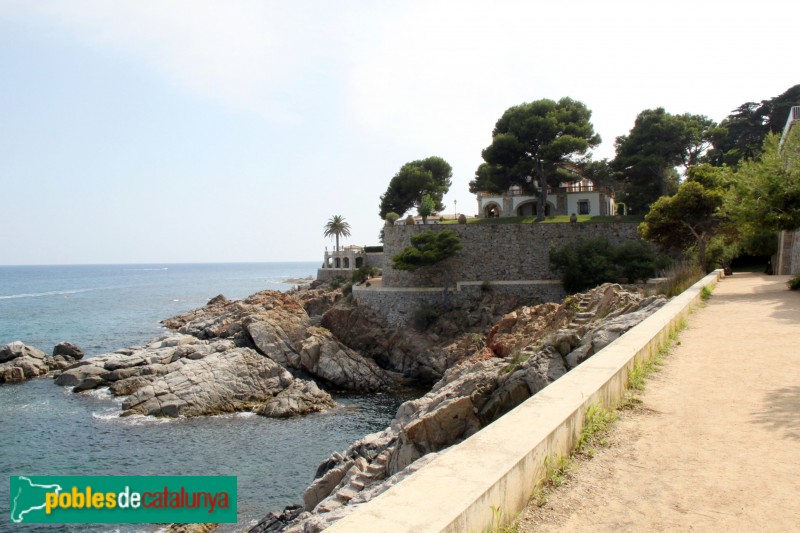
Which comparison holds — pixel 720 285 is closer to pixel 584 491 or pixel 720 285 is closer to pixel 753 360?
pixel 753 360

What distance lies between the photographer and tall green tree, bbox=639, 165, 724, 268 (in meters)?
23.9

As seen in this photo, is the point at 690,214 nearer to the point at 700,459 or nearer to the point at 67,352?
the point at 700,459

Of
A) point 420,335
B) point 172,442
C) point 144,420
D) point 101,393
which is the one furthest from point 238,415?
point 420,335

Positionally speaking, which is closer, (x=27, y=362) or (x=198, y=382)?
(x=198, y=382)

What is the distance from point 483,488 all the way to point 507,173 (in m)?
42.2

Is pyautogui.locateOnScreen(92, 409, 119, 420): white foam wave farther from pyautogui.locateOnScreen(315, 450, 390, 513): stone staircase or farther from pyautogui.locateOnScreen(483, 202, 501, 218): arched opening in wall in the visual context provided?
pyautogui.locateOnScreen(483, 202, 501, 218): arched opening in wall

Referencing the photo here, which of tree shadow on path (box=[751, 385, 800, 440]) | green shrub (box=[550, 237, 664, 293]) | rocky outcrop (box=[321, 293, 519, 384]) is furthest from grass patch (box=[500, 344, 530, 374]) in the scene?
green shrub (box=[550, 237, 664, 293])

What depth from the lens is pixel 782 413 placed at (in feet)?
18.0

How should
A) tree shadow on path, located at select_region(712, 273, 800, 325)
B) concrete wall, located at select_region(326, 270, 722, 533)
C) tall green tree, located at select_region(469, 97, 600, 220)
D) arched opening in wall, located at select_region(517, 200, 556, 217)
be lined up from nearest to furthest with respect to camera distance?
concrete wall, located at select_region(326, 270, 722, 533)
tree shadow on path, located at select_region(712, 273, 800, 325)
tall green tree, located at select_region(469, 97, 600, 220)
arched opening in wall, located at select_region(517, 200, 556, 217)

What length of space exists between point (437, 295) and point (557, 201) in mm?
14018

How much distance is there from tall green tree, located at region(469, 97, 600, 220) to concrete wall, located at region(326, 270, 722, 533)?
37.7 m

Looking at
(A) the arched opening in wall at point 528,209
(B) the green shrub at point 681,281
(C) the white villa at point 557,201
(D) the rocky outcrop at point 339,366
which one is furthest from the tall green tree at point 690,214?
(A) the arched opening in wall at point 528,209

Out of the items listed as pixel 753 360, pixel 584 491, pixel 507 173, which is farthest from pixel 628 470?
pixel 507 173

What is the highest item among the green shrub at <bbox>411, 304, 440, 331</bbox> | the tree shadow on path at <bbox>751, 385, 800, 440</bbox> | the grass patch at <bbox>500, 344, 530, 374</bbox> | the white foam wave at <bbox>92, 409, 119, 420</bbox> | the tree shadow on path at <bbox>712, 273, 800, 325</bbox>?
the tree shadow on path at <bbox>712, 273, 800, 325</bbox>
